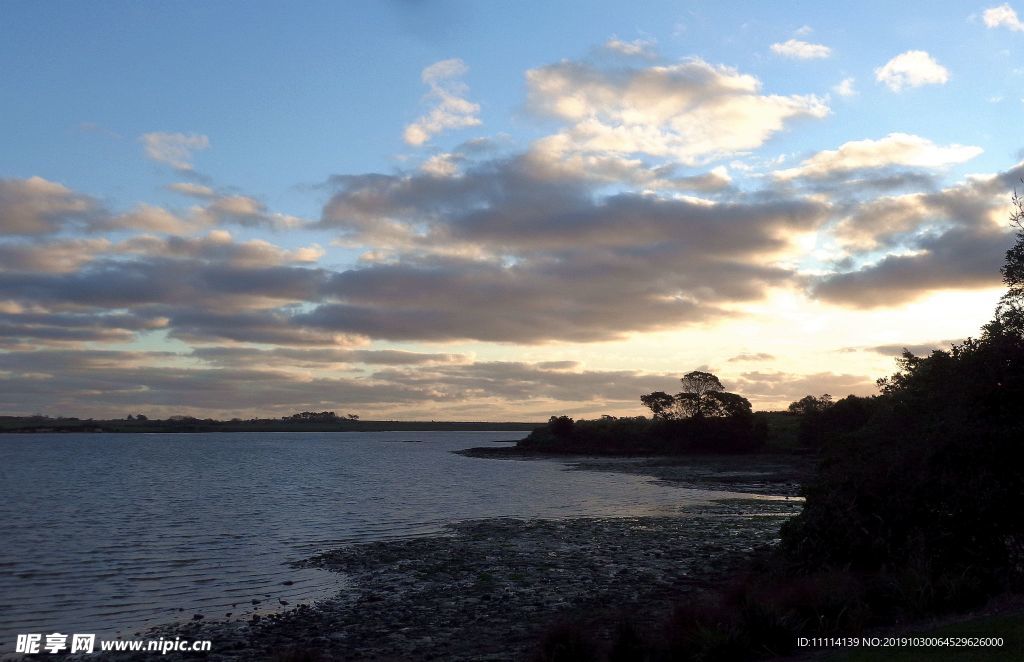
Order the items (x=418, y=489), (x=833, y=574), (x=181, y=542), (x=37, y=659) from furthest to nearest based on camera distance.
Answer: (x=418, y=489)
(x=181, y=542)
(x=833, y=574)
(x=37, y=659)

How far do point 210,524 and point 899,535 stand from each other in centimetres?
3202

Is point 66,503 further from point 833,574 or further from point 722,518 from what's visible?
point 833,574

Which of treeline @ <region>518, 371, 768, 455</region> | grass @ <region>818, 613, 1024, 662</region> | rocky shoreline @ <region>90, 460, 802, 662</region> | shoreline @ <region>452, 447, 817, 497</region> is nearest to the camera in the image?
grass @ <region>818, 613, 1024, 662</region>

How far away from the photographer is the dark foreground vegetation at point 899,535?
1423cm

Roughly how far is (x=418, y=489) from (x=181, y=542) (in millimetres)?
31760

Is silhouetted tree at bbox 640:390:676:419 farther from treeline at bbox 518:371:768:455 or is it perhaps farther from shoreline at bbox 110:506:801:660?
shoreline at bbox 110:506:801:660

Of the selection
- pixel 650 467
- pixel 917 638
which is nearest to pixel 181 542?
pixel 917 638

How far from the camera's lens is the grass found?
11.1 m

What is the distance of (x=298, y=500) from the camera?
53.9m

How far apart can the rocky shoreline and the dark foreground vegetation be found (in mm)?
2121

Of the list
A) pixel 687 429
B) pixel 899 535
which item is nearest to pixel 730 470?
pixel 687 429

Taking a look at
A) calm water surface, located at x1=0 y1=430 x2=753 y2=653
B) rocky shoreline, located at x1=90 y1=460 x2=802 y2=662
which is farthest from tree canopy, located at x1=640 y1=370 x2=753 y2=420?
rocky shoreline, located at x1=90 y1=460 x2=802 y2=662

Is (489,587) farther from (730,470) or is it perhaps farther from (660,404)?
(660,404)

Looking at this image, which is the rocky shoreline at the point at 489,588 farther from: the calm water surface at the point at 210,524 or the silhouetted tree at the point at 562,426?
the silhouetted tree at the point at 562,426
